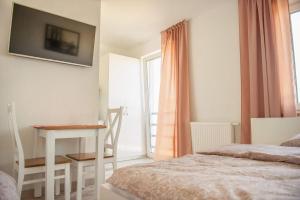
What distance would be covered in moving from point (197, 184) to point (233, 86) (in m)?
2.42

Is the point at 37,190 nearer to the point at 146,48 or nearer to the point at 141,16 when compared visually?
the point at 141,16

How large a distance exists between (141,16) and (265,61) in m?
2.01

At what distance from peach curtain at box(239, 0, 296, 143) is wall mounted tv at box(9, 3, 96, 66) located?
6.57 ft

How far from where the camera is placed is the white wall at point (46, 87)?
2.42 meters

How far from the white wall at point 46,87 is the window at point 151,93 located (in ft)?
5.76

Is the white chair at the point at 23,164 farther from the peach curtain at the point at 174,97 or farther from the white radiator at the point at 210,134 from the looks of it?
the peach curtain at the point at 174,97

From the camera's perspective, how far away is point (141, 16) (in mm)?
3582

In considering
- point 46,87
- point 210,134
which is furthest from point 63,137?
point 210,134

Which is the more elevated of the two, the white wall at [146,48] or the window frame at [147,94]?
the white wall at [146,48]

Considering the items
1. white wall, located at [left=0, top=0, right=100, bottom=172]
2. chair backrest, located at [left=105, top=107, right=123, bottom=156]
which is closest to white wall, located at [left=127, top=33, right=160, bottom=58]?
white wall, located at [left=0, top=0, right=100, bottom=172]

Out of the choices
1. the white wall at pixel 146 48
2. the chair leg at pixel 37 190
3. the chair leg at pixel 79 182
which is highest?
the white wall at pixel 146 48

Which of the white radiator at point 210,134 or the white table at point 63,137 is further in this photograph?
the white radiator at point 210,134

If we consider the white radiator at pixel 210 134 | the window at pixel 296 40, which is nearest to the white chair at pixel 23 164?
the white radiator at pixel 210 134

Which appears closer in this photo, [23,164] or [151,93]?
[23,164]
